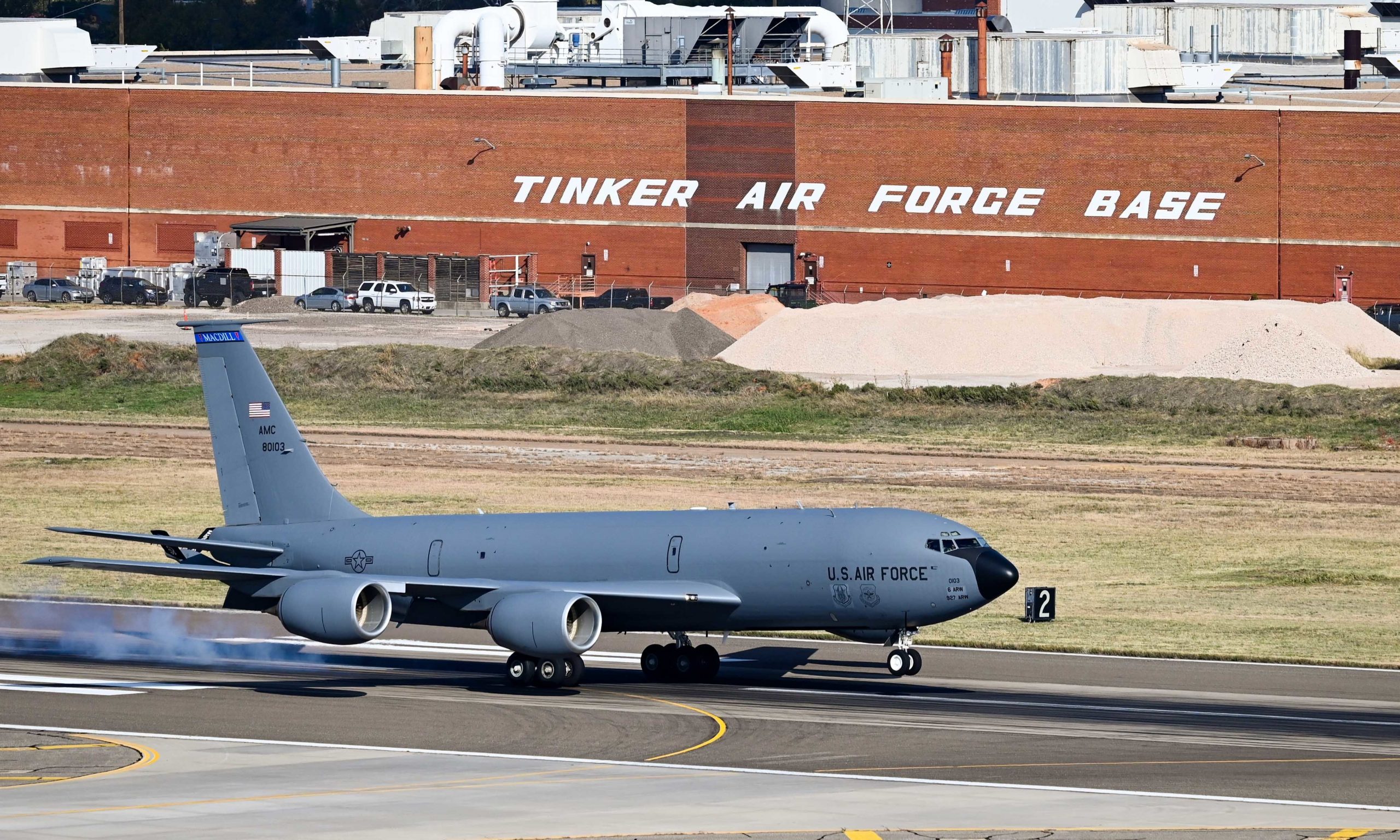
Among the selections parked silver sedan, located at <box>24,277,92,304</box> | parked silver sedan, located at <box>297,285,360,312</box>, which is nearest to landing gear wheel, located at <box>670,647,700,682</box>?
parked silver sedan, located at <box>297,285,360,312</box>

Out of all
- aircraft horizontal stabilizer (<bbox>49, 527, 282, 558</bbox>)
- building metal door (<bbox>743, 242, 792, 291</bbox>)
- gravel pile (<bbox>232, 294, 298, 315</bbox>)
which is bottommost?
aircraft horizontal stabilizer (<bbox>49, 527, 282, 558</bbox>)

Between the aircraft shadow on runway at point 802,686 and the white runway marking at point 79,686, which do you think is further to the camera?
the white runway marking at point 79,686

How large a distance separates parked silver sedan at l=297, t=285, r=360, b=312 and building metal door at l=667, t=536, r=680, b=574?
96.5 meters

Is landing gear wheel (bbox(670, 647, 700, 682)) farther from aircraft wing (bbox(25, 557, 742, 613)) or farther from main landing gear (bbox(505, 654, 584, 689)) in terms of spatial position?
main landing gear (bbox(505, 654, 584, 689))

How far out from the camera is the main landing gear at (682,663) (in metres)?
37.2

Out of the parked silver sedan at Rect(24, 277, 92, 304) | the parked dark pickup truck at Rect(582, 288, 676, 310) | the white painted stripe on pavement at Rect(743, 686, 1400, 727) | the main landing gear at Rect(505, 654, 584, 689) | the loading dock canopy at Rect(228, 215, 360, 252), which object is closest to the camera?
the white painted stripe on pavement at Rect(743, 686, 1400, 727)

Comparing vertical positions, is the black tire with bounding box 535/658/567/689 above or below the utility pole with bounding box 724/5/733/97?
below

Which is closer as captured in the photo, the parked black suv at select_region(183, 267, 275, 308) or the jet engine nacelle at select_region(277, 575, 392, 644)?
the jet engine nacelle at select_region(277, 575, 392, 644)

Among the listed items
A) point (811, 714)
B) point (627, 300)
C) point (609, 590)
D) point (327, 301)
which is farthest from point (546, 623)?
point (327, 301)

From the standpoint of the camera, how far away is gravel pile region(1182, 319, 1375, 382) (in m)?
90.6

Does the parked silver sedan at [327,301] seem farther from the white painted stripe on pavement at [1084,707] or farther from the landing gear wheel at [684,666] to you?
the white painted stripe on pavement at [1084,707]

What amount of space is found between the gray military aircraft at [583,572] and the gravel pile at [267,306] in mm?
88578

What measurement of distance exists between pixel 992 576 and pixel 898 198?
9600 centimetres

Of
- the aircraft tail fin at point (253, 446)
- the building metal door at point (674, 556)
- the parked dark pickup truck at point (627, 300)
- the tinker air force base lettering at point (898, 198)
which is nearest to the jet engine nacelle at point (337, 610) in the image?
the aircraft tail fin at point (253, 446)
